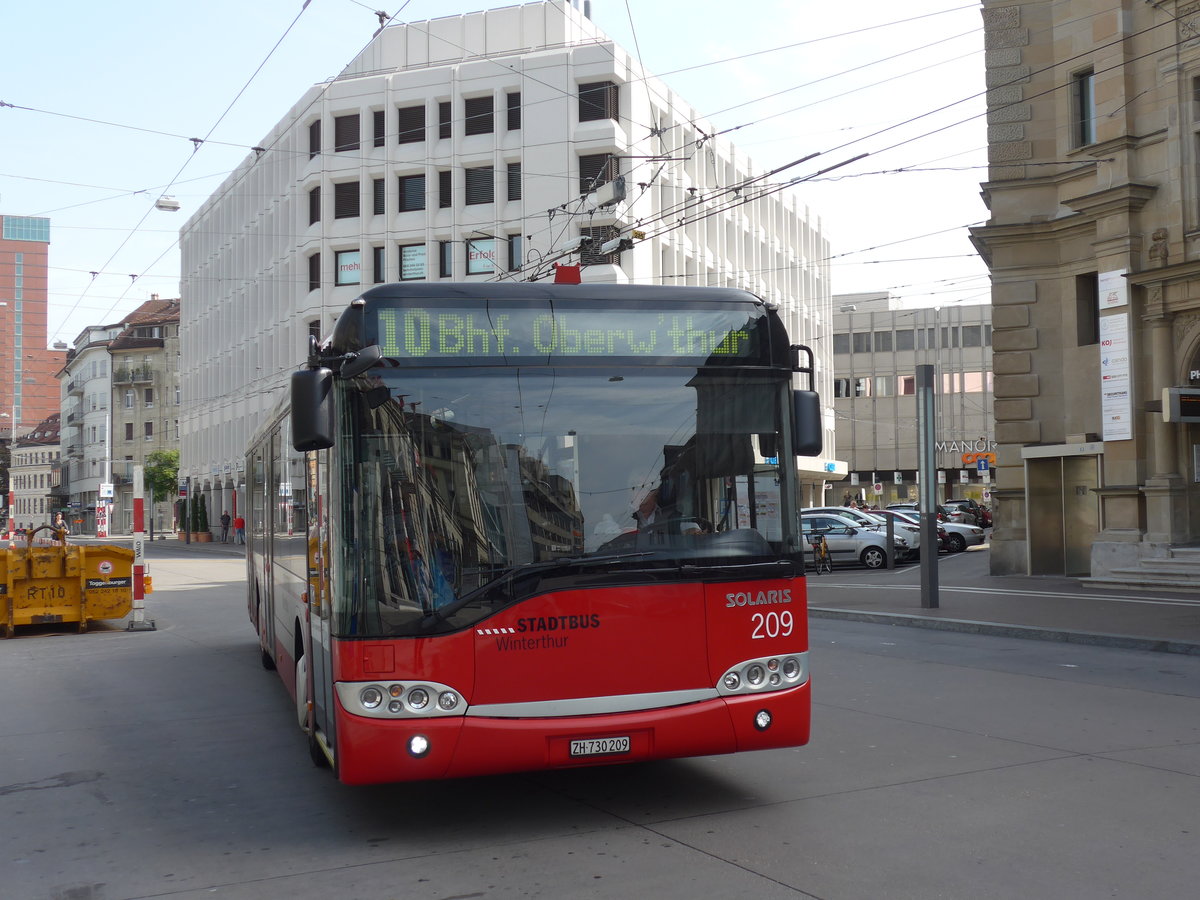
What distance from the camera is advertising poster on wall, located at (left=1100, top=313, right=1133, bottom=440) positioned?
72.8ft

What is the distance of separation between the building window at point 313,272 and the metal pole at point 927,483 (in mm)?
40934

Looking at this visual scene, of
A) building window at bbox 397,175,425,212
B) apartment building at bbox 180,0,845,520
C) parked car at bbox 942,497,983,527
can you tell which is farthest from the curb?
building window at bbox 397,175,425,212

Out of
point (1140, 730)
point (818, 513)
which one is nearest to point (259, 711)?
point (1140, 730)

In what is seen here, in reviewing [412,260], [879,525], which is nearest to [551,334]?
[879,525]

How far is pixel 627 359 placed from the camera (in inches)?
257

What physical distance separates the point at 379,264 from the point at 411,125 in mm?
5887

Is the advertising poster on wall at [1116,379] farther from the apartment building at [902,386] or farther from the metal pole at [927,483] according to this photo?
the apartment building at [902,386]

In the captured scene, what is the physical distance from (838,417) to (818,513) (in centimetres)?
4554

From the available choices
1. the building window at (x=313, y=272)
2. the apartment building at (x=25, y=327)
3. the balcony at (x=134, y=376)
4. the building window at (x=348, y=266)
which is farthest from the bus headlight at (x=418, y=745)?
the apartment building at (x=25, y=327)

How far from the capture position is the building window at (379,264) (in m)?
52.6

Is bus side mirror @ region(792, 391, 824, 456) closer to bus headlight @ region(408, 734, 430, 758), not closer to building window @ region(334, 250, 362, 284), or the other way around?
bus headlight @ region(408, 734, 430, 758)

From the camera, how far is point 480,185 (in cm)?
5075

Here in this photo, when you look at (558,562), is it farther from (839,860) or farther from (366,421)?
(839,860)

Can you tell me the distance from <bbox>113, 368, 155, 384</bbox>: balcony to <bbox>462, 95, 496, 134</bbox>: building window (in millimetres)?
59422
